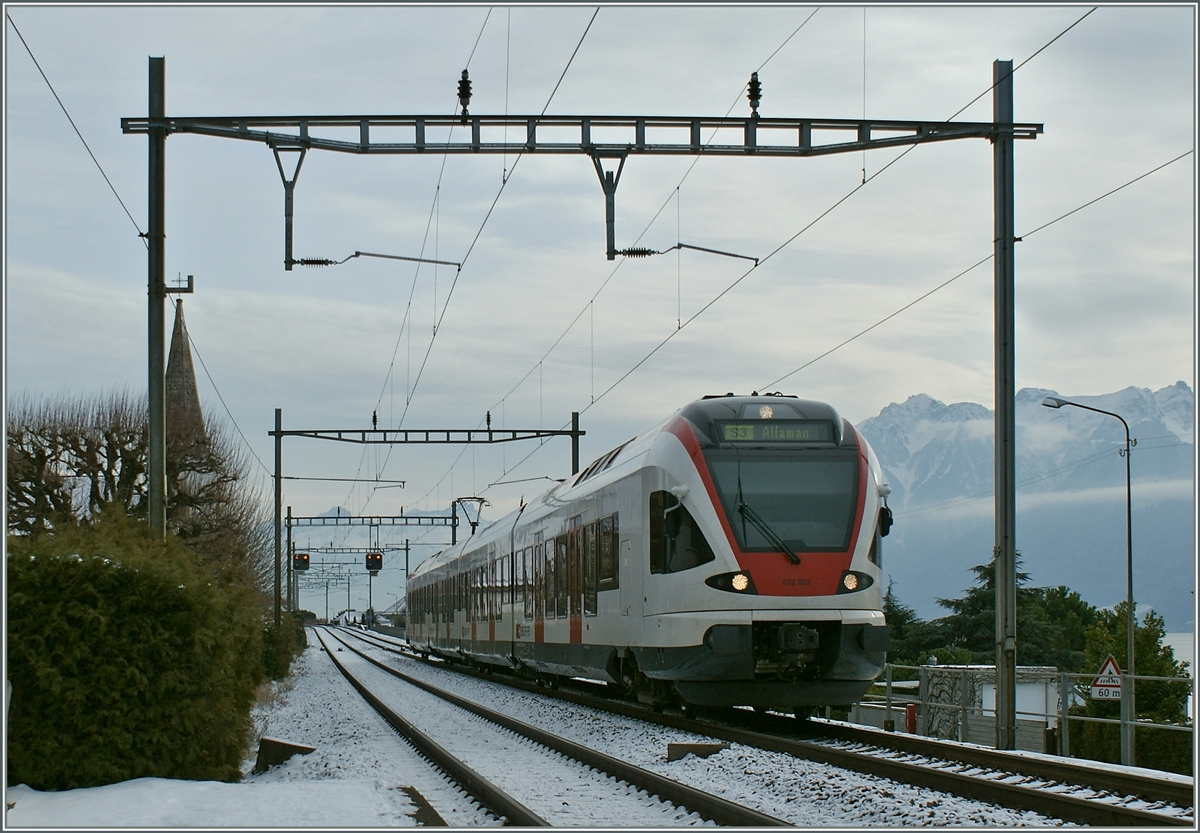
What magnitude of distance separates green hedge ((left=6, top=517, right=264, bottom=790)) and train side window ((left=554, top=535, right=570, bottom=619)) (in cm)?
1017

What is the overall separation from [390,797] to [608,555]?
8.20m

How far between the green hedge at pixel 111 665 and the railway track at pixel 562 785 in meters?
2.37

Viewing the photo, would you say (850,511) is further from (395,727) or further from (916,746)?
(395,727)

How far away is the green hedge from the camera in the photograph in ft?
35.4

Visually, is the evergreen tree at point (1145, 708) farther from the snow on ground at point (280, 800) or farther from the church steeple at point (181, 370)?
the church steeple at point (181, 370)

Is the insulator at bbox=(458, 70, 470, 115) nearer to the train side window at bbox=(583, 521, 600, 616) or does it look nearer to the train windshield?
the train windshield

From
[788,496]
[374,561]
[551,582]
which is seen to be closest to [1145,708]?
[374,561]

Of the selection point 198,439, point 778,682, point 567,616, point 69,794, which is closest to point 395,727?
point 567,616

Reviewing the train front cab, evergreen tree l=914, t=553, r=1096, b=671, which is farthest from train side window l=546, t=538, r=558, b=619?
evergreen tree l=914, t=553, r=1096, b=671

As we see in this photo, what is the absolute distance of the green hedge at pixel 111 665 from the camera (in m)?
10.8

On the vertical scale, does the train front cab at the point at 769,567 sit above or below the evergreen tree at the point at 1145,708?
above

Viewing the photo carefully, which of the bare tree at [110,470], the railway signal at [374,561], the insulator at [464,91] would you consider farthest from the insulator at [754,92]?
the railway signal at [374,561]

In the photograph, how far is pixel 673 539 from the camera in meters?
16.0

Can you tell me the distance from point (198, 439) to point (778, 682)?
3023 centimetres
